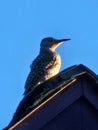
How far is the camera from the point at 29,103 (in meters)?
6.12

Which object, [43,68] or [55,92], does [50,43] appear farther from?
[55,92]

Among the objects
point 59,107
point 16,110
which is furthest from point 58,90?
point 16,110

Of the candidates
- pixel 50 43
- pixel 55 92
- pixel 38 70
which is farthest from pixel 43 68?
pixel 55 92

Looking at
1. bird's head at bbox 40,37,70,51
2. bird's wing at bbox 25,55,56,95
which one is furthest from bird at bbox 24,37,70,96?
bird's head at bbox 40,37,70,51

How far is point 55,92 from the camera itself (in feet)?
19.0

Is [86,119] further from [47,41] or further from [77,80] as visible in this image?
[47,41]

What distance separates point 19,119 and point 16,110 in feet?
1.79

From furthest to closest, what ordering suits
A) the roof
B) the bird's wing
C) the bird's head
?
the bird's head
the bird's wing
the roof

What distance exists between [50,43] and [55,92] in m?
11.1

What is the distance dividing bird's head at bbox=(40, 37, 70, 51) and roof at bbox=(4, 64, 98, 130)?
10057 millimetres

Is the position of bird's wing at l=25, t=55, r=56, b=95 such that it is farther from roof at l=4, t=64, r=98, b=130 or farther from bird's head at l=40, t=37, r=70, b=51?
roof at l=4, t=64, r=98, b=130

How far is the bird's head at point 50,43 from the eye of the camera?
16.6 meters

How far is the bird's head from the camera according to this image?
16.6 meters

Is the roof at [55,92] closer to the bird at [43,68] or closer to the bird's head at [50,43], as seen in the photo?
the bird at [43,68]
